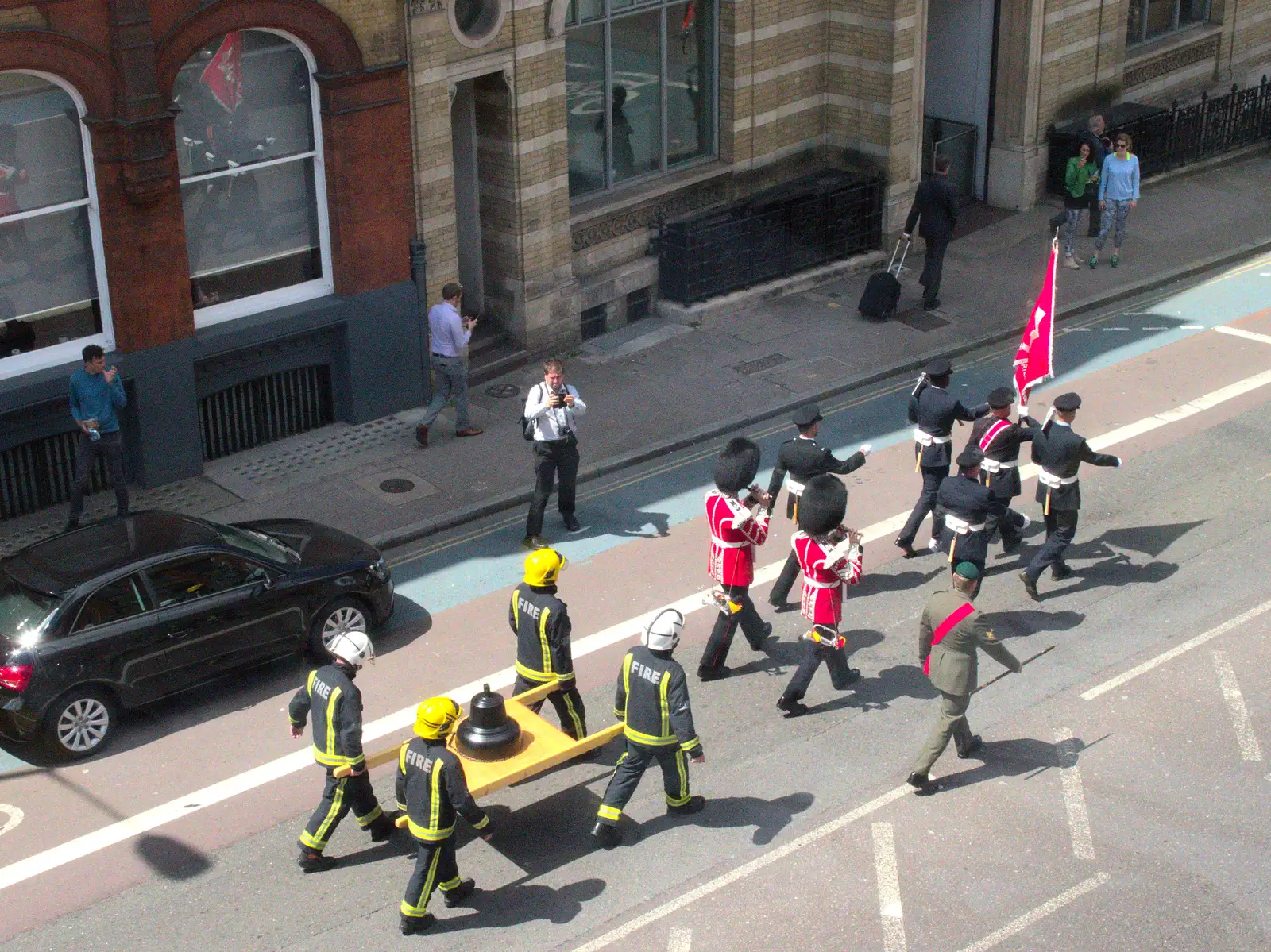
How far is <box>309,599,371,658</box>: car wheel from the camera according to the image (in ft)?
47.6

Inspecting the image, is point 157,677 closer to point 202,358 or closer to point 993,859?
point 202,358

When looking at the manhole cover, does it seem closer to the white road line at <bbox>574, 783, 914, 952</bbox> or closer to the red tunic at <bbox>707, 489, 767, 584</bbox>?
the red tunic at <bbox>707, 489, 767, 584</bbox>

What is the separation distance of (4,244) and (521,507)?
549 cm

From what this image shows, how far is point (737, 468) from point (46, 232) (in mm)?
7356

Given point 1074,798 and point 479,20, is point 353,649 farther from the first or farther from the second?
point 479,20

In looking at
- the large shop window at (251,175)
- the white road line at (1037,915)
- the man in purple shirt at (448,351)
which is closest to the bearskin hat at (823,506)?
the white road line at (1037,915)

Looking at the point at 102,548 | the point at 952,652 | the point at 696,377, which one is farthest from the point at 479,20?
the point at 952,652

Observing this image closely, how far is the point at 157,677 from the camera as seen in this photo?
1361cm

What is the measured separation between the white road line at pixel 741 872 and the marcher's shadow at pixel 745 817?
19cm

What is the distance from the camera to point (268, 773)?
13.3m

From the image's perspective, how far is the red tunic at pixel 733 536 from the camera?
13.9 metres

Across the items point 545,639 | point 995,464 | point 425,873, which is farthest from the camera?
point 995,464

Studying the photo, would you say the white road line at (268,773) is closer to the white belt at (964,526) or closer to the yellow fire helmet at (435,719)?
the white belt at (964,526)

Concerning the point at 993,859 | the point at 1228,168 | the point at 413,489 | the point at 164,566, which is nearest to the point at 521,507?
the point at 413,489
